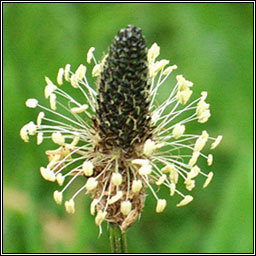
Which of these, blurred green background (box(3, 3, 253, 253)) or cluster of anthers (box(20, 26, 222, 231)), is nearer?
cluster of anthers (box(20, 26, 222, 231))

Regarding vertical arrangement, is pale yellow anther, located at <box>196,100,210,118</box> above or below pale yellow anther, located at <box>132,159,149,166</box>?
above

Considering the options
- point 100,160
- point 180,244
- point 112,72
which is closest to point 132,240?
point 180,244

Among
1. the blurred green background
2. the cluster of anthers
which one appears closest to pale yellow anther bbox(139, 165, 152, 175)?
the cluster of anthers

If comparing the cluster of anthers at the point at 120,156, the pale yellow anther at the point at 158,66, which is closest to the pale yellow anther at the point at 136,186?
the cluster of anthers at the point at 120,156

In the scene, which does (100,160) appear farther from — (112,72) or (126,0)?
(126,0)

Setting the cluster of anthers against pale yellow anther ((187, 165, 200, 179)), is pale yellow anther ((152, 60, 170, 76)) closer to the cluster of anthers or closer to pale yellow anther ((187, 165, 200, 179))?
the cluster of anthers

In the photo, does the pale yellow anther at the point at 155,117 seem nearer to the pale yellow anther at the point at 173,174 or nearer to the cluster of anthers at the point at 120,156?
the cluster of anthers at the point at 120,156

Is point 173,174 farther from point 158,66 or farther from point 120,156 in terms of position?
point 158,66
